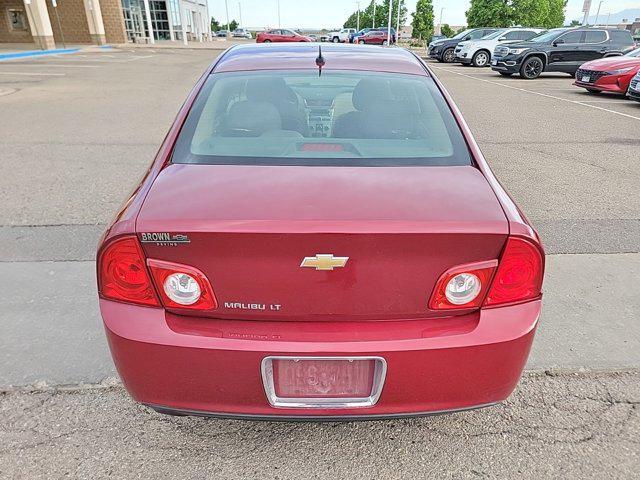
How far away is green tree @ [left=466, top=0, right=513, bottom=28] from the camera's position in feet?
126

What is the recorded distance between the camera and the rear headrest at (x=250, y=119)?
231 centimetres

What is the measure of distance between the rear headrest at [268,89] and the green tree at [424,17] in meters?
58.7

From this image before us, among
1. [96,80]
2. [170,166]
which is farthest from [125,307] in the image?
[96,80]

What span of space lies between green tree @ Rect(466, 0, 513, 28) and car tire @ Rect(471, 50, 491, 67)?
19.4 meters

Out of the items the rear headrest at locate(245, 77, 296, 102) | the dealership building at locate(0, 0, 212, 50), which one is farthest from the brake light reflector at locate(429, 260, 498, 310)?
the dealership building at locate(0, 0, 212, 50)

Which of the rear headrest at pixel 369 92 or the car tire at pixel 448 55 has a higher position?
the rear headrest at pixel 369 92

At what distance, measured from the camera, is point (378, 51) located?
2.96 m

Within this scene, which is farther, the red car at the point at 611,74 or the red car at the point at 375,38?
the red car at the point at 375,38

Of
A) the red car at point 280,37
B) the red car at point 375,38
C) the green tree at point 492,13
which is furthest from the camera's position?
the red car at point 375,38

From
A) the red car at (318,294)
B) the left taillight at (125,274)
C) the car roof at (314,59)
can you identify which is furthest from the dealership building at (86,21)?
the red car at (318,294)

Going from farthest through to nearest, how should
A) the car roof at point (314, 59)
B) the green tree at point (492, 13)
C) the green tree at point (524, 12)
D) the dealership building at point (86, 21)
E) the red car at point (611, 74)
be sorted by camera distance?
the green tree at point (492, 13) < the green tree at point (524, 12) < the dealership building at point (86, 21) < the red car at point (611, 74) < the car roof at point (314, 59)

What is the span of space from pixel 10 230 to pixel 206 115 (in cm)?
288

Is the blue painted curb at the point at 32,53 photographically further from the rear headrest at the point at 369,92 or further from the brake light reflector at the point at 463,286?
the brake light reflector at the point at 463,286

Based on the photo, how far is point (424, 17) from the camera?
181 ft
